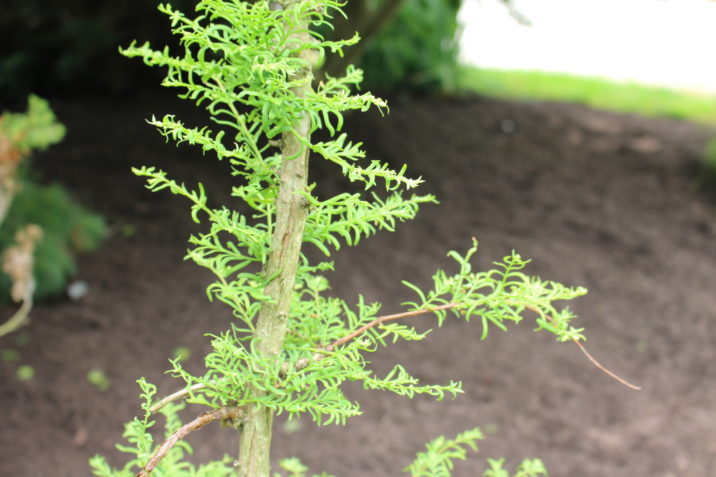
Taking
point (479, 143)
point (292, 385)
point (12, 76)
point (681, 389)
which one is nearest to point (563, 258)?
point (681, 389)

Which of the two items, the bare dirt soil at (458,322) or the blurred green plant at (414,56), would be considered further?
the blurred green plant at (414,56)

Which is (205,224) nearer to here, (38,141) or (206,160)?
(206,160)

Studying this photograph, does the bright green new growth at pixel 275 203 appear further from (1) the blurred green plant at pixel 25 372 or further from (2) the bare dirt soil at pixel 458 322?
(1) the blurred green plant at pixel 25 372

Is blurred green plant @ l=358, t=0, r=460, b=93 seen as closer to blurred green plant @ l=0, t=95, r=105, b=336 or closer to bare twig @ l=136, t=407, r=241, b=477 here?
blurred green plant @ l=0, t=95, r=105, b=336

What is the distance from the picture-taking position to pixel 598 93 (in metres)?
8.27

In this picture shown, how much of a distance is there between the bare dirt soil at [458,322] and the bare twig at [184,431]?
205 cm

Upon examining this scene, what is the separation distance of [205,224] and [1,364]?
5.07 ft

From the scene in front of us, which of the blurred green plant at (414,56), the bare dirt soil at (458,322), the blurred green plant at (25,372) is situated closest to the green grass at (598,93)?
the blurred green plant at (414,56)

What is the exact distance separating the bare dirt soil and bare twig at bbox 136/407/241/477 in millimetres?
2050

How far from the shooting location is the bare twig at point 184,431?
1104 mm

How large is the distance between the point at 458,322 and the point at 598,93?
16.7 feet

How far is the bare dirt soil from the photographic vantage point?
3340 mm

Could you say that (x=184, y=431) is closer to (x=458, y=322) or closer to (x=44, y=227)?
(x=458, y=322)

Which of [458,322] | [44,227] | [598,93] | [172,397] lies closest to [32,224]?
[44,227]
